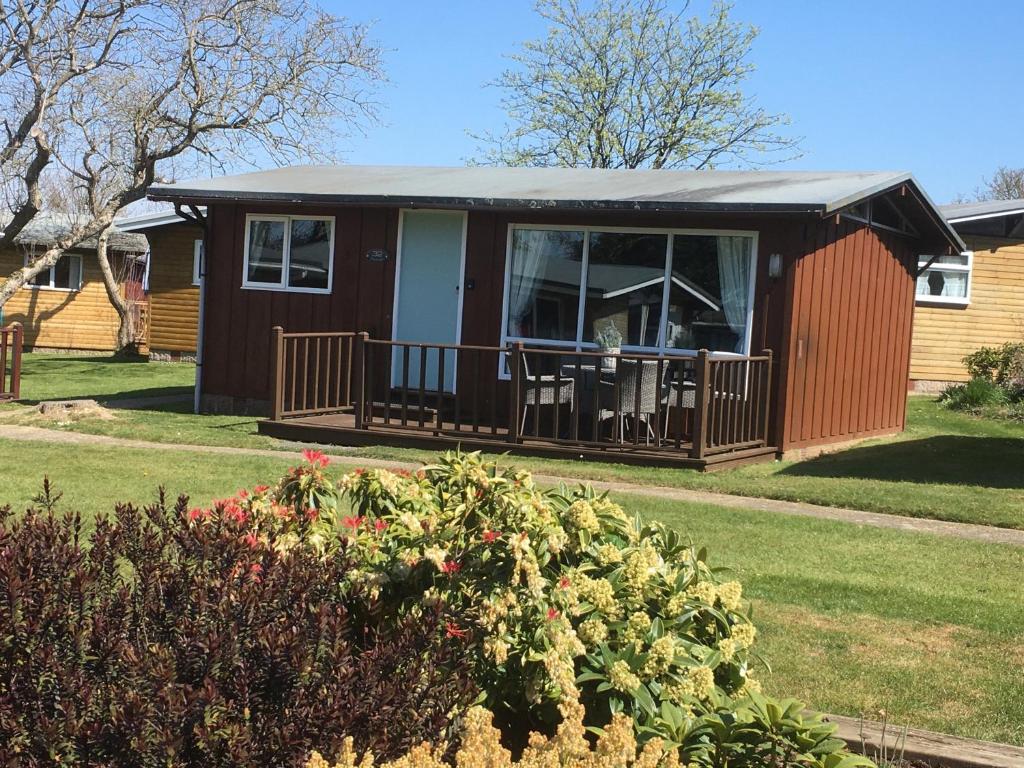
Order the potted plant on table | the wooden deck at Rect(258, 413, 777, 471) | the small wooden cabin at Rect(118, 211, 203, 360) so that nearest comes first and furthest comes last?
the wooden deck at Rect(258, 413, 777, 471)
the potted plant on table
the small wooden cabin at Rect(118, 211, 203, 360)

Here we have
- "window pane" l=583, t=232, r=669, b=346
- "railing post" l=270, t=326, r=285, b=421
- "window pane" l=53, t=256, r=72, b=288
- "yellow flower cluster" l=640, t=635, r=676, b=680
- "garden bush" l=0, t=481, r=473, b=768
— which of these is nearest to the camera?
"garden bush" l=0, t=481, r=473, b=768

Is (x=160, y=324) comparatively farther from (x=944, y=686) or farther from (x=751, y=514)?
(x=944, y=686)

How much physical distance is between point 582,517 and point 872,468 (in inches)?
364

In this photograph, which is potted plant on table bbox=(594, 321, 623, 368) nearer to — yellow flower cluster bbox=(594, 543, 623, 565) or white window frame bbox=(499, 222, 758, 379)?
white window frame bbox=(499, 222, 758, 379)

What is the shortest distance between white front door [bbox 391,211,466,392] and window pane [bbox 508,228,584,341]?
70 cm

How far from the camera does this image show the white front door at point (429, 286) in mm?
14500

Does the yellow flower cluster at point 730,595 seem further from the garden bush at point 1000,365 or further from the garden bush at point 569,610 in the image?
the garden bush at point 1000,365

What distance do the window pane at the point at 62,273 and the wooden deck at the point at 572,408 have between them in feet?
66.2

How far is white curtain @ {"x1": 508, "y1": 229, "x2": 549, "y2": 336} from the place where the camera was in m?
14.1

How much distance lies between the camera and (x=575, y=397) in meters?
12.0

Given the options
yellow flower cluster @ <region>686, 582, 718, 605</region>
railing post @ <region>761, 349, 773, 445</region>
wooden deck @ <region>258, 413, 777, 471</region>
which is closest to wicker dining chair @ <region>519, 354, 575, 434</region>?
wooden deck @ <region>258, 413, 777, 471</region>

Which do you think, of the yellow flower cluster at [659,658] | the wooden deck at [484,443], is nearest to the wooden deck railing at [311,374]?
the wooden deck at [484,443]

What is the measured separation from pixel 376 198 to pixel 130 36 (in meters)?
12.6

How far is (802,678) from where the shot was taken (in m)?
4.80
